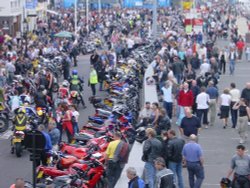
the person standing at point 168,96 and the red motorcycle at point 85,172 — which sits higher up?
the person standing at point 168,96

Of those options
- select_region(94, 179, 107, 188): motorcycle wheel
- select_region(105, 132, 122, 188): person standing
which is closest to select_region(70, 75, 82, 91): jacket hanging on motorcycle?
select_region(94, 179, 107, 188): motorcycle wheel

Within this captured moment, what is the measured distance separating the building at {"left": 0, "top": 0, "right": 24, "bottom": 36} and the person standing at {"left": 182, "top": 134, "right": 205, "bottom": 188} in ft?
Result: 115

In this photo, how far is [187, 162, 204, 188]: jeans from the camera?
49.8 ft

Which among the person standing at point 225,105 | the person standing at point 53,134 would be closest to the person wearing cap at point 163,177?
the person standing at point 53,134

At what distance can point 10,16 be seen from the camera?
171 ft

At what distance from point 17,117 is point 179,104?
4.79m

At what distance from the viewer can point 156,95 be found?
25.0m

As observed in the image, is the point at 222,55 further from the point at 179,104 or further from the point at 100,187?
the point at 100,187

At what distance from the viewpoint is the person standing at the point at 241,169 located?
14.3 m

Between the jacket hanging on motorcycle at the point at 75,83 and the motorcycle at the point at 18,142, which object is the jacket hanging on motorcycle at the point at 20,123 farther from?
the jacket hanging on motorcycle at the point at 75,83

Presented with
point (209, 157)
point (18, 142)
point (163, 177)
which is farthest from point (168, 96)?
point (163, 177)

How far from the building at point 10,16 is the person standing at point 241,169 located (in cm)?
3591

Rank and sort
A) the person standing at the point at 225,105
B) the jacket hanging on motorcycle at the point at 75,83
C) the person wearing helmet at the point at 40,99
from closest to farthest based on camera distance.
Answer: the person standing at the point at 225,105 < the person wearing helmet at the point at 40,99 < the jacket hanging on motorcycle at the point at 75,83

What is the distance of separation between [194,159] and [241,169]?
108 cm
